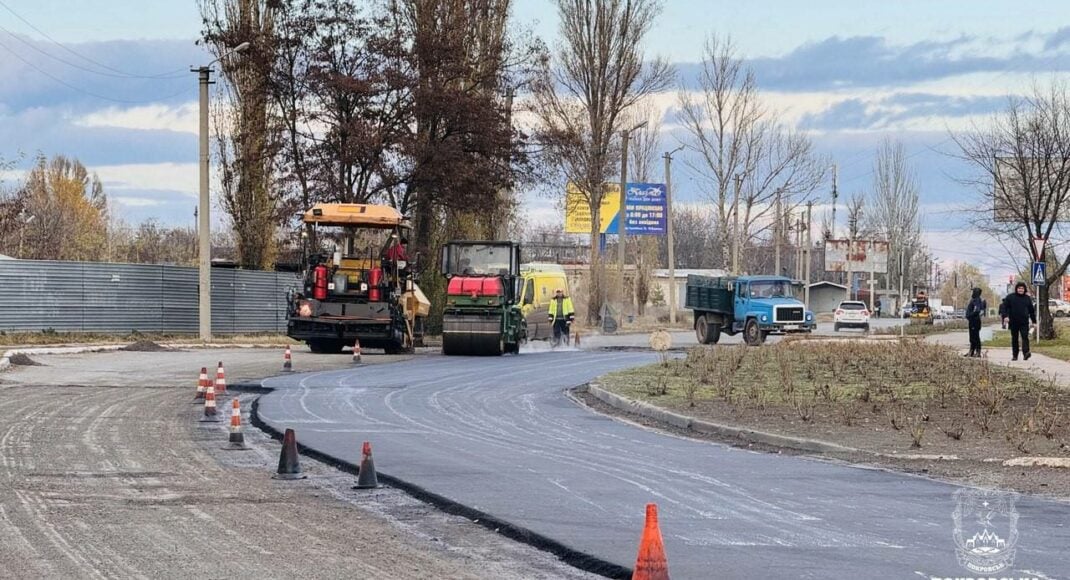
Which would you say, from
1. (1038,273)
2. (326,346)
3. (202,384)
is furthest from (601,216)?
(202,384)

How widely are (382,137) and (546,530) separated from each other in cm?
3603

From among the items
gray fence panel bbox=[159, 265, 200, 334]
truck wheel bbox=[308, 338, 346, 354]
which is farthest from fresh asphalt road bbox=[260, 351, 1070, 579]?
gray fence panel bbox=[159, 265, 200, 334]

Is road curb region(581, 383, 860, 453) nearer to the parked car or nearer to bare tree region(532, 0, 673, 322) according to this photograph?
bare tree region(532, 0, 673, 322)

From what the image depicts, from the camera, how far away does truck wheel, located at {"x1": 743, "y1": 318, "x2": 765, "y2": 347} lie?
150 ft

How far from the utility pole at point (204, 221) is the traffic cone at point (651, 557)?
33.1 metres

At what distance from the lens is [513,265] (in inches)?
1464

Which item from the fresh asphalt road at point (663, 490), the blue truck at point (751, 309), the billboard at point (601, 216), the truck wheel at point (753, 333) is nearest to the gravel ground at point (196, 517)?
the fresh asphalt road at point (663, 490)

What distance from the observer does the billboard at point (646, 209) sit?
70.7 meters

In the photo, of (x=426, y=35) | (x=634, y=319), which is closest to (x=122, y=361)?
(x=426, y=35)

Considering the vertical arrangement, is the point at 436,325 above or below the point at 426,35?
below

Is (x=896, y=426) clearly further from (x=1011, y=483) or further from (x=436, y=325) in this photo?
(x=436, y=325)

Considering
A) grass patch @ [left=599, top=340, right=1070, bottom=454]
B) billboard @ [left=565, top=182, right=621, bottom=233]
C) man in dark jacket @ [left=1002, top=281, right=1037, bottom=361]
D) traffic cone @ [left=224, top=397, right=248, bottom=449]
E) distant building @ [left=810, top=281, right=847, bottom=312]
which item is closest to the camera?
traffic cone @ [left=224, top=397, right=248, bottom=449]

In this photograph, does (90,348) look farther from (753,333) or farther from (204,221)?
(753,333)

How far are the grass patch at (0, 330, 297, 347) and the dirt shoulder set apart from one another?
16121 millimetres
